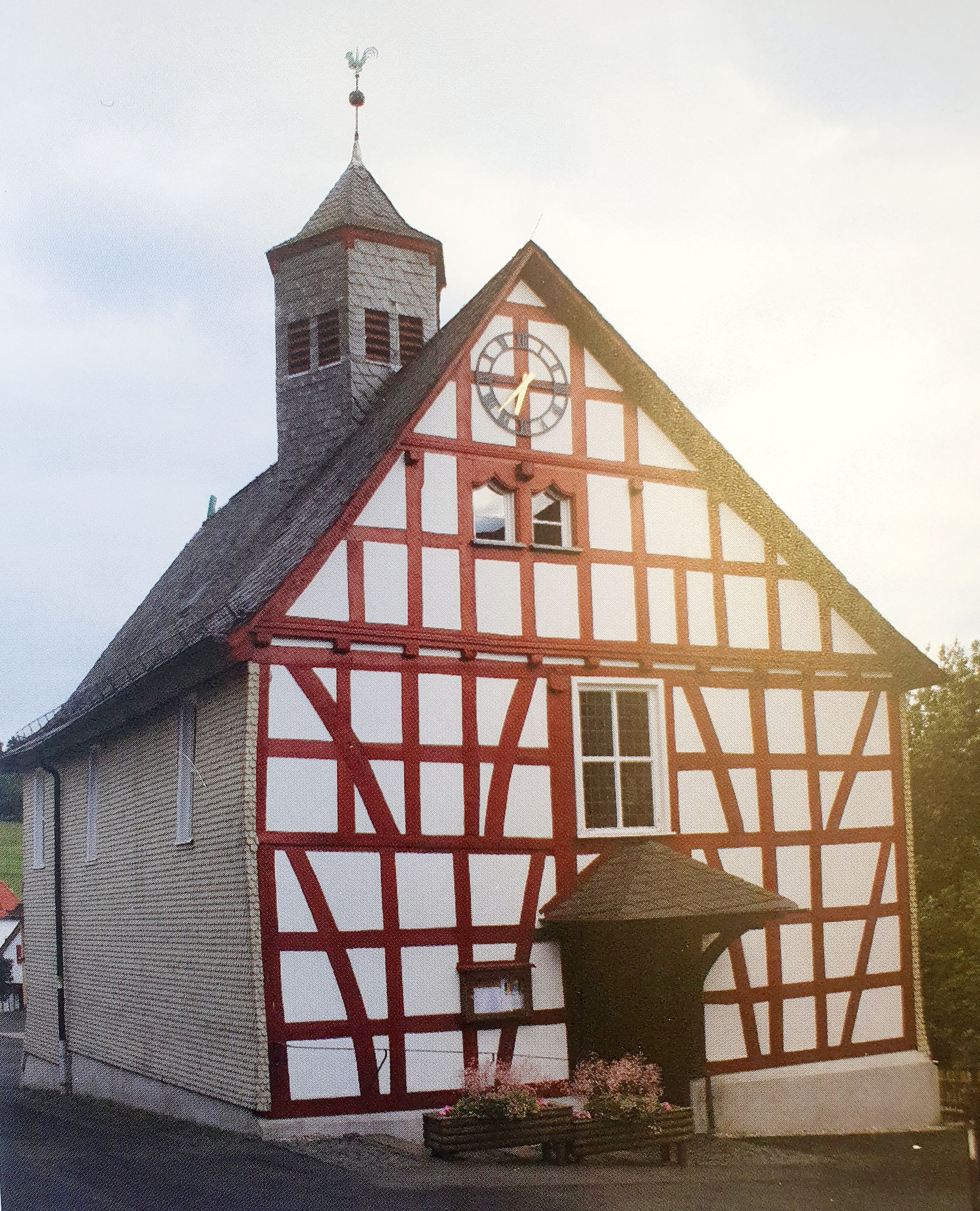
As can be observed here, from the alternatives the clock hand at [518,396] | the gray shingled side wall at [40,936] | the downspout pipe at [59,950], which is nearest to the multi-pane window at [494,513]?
the clock hand at [518,396]

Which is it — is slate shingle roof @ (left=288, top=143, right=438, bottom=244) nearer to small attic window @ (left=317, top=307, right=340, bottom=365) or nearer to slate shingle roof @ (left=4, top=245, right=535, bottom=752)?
small attic window @ (left=317, top=307, right=340, bottom=365)

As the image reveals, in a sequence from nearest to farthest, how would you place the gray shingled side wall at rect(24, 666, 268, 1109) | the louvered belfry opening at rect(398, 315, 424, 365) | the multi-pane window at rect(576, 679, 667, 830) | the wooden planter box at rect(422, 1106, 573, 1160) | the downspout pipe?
the wooden planter box at rect(422, 1106, 573, 1160) → the gray shingled side wall at rect(24, 666, 268, 1109) → the multi-pane window at rect(576, 679, 667, 830) → the louvered belfry opening at rect(398, 315, 424, 365) → the downspout pipe

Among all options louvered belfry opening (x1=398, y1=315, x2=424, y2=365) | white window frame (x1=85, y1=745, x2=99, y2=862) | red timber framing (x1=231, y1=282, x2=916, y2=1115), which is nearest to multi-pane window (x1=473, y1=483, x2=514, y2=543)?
red timber framing (x1=231, y1=282, x2=916, y2=1115)

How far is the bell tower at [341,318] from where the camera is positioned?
2298 cm

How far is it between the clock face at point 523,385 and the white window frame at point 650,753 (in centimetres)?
332

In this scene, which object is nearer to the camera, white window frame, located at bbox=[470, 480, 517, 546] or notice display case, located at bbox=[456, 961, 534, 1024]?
notice display case, located at bbox=[456, 961, 534, 1024]

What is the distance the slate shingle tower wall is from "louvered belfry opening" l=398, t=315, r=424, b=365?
0.26ft

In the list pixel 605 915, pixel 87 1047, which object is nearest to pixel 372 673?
pixel 605 915

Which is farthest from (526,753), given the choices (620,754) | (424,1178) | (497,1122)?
(424,1178)

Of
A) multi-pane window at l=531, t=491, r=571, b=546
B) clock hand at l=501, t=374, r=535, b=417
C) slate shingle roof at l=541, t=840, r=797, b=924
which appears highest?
clock hand at l=501, t=374, r=535, b=417

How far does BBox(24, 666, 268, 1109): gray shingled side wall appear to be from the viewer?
16.4 m

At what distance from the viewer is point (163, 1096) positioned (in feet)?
62.7

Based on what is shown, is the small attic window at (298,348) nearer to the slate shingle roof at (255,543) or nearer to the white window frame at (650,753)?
the slate shingle roof at (255,543)

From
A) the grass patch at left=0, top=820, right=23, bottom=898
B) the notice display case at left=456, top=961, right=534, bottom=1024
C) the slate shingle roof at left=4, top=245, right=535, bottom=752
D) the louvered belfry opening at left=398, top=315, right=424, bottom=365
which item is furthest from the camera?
the grass patch at left=0, top=820, right=23, bottom=898
